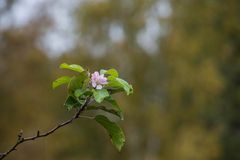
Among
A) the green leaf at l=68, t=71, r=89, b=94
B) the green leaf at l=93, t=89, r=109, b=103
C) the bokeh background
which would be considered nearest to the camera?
the green leaf at l=93, t=89, r=109, b=103

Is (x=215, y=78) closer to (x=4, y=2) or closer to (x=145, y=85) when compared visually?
(x=145, y=85)

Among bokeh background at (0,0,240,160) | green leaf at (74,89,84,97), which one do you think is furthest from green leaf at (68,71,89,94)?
bokeh background at (0,0,240,160)

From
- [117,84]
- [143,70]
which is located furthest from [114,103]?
[143,70]

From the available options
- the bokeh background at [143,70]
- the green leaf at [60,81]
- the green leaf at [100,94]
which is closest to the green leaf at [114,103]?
the green leaf at [100,94]

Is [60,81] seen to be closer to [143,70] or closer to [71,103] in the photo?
[71,103]

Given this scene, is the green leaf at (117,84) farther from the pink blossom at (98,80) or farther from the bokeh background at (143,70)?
the bokeh background at (143,70)

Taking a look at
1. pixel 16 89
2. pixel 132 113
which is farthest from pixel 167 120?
pixel 16 89

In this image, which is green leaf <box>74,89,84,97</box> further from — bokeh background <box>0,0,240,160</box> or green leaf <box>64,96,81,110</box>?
bokeh background <box>0,0,240,160</box>

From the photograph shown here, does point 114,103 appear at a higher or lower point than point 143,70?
lower
